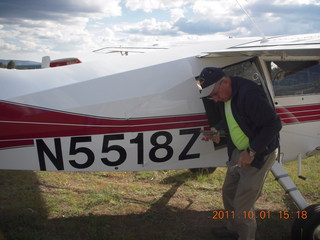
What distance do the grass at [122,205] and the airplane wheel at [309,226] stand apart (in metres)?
0.47

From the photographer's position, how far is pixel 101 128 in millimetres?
3645

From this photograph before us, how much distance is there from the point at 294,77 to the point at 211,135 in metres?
1.45

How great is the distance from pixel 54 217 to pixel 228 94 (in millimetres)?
2784

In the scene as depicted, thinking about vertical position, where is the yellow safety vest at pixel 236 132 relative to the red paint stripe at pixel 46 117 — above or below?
below

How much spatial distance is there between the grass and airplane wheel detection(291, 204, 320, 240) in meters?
0.47

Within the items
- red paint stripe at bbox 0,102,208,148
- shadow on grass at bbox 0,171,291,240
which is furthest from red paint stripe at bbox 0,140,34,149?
shadow on grass at bbox 0,171,291,240

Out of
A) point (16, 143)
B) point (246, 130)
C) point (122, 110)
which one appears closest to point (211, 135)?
point (246, 130)

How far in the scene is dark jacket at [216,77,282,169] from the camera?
2.92 meters

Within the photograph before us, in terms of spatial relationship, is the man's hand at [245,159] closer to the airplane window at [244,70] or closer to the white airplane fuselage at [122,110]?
the white airplane fuselage at [122,110]

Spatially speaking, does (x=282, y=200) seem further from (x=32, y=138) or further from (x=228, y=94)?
(x=32, y=138)

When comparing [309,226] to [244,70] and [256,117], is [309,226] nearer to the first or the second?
[256,117]

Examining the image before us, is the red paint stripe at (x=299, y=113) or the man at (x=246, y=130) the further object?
the red paint stripe at (x=299, y=113)

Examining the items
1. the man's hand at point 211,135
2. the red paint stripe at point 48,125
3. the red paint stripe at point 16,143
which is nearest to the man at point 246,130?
the man's hand at point 211,135

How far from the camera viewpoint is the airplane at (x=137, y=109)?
138 inches
